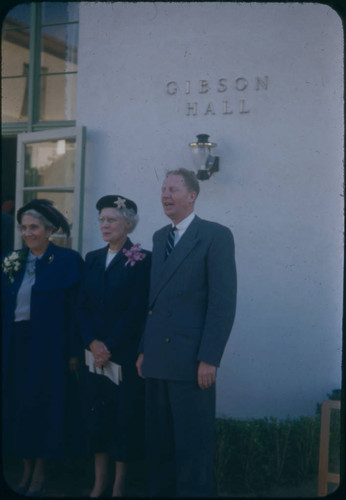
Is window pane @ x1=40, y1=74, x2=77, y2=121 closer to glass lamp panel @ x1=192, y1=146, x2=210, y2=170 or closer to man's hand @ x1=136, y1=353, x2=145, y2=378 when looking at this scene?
glass lamp panel @ x1=192, y1=146, x2=210, y2=170

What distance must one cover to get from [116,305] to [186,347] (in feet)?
A: 2.10

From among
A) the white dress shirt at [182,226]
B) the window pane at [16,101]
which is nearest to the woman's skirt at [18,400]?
the white dress shirt at [182,226]

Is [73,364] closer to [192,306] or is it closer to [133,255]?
[133,255]

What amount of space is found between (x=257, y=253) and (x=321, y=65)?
1522 millimetres

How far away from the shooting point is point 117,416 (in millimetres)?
3482

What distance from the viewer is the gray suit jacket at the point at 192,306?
9.86 feet

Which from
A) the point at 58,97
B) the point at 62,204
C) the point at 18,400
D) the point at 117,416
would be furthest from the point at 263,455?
the point at 58,97

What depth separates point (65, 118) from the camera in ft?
18.8

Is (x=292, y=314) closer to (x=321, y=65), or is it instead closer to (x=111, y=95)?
(x=321, y=65)

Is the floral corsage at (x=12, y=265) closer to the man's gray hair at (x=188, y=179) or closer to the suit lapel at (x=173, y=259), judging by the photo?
the suit lapel at (x=173, y=259)

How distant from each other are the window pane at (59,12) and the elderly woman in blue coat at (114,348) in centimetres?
293

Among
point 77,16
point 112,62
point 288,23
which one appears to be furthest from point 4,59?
point 288,23

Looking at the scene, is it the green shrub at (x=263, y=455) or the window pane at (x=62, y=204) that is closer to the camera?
the green shrub at (x=263, y=455)

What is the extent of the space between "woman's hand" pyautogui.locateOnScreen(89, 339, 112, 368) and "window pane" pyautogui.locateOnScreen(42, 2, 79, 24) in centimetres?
359
